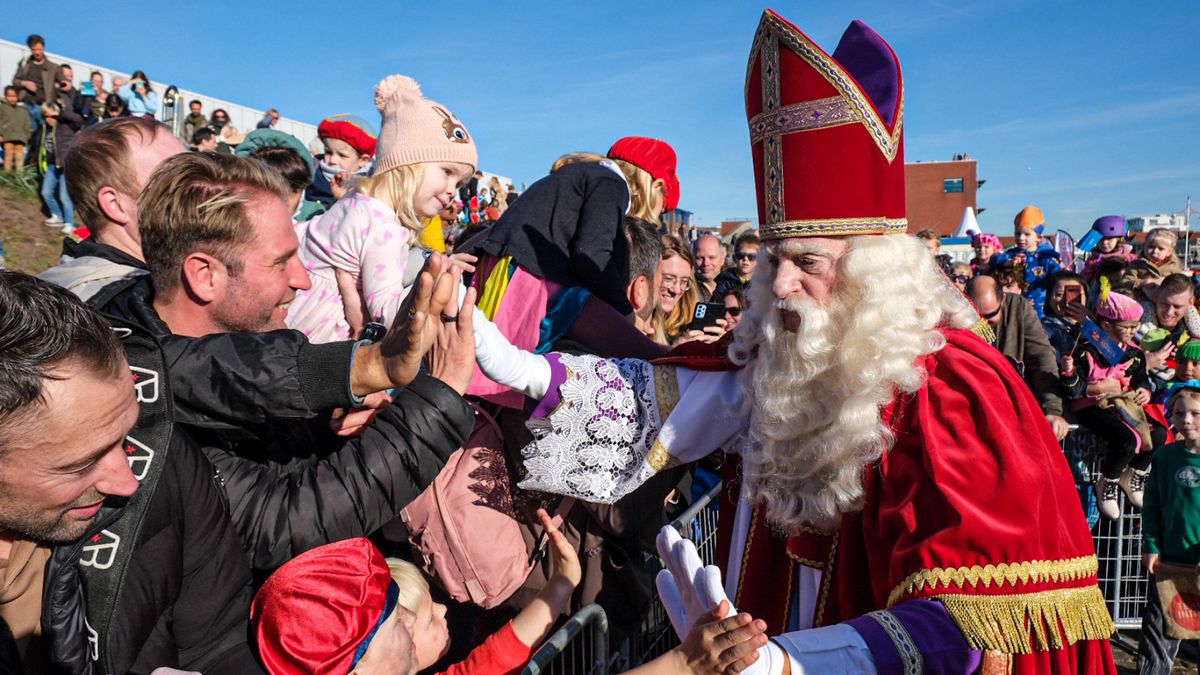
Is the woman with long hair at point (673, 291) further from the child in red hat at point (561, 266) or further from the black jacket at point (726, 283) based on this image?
the child in red hat at point (561, 266)

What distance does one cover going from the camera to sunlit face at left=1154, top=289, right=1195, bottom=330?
246 inches

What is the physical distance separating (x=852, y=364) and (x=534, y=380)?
0.90 m

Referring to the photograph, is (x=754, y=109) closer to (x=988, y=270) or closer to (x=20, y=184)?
(x=988, y=270)

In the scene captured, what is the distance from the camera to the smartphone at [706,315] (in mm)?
4398

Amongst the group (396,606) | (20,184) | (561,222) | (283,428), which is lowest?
(396,606)

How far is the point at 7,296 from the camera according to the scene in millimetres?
1151

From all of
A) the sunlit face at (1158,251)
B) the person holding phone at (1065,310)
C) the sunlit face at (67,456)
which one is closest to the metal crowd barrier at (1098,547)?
the person holding phone at (1065,310)

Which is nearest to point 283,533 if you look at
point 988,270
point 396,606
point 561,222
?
point 396,606

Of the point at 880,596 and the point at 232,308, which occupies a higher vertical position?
the point at 232,308

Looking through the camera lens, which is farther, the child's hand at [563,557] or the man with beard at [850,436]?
the child's hand at [563,557]

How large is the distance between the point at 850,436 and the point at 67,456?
1601 millimetres

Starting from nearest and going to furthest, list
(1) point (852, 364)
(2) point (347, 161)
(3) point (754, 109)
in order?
(1) point (852, 364), (3) point (754, 109), (2) point (347, 161)

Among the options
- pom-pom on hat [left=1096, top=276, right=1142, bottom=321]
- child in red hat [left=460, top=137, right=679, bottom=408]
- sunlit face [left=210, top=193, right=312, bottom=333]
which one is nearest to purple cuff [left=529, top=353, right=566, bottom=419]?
child in red hat [left=460, top=137, right=679, bottom=408]

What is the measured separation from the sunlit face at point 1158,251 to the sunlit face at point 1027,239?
2.55 metres
